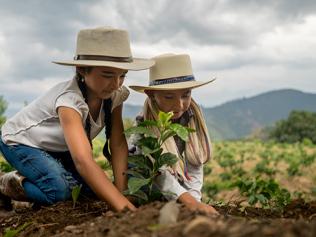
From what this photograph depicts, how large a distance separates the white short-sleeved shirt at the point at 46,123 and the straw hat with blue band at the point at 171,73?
0.25 metres

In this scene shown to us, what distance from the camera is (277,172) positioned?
15203 mm

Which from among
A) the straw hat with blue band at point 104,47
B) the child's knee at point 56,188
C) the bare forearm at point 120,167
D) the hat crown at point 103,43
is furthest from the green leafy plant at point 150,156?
the child's knee at point 56,188

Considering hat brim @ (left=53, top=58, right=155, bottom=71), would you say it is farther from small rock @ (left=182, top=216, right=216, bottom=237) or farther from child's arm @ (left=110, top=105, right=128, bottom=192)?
small rock @ (left=182, top=216, right=216, bottom=237)

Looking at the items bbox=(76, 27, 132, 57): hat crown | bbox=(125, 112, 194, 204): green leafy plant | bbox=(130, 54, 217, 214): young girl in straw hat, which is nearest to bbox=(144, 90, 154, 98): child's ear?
bbox=(130, 54, 217, 214): young girl in straw hat

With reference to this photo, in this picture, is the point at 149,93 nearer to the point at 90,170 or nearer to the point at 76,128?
Result: the point at 76,128

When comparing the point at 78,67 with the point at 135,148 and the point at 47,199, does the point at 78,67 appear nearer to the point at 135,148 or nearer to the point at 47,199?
the point at 135,148

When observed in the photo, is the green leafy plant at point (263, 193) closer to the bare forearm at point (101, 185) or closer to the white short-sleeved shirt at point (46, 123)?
the white short-sleeved shirt at point (46, 123)

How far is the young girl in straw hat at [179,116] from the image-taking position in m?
2.96

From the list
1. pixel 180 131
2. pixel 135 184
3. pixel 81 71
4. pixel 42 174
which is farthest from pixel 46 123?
pixel 180 131

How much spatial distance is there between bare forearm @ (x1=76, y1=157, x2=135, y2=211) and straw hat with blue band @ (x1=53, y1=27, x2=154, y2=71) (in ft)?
2.15

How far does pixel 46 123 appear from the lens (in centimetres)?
332

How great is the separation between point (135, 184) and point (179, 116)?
76 centimetres

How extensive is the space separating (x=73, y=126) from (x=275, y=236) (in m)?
1.69

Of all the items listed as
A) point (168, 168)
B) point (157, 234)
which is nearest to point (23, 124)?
point (168, 168)
